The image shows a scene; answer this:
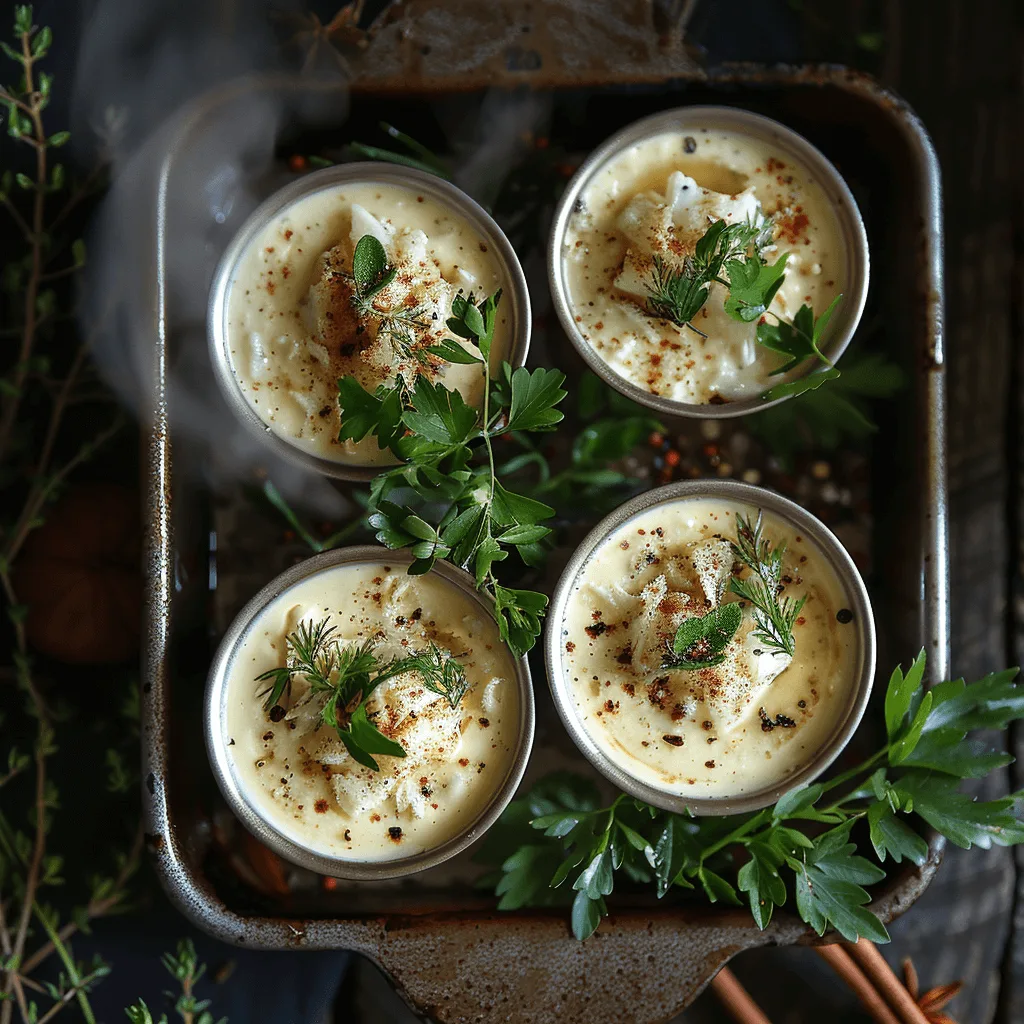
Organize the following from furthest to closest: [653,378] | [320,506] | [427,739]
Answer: [320,506]
[653,378]
[427,739]

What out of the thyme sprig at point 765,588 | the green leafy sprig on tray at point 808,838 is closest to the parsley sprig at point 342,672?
the green leafy sprig on tray at point 808,838

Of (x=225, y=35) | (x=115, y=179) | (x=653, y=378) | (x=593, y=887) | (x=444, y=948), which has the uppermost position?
(x=225, y=35)

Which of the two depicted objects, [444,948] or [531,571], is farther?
[531,571]

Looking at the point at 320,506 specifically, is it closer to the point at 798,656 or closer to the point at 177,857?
the point at 177,857

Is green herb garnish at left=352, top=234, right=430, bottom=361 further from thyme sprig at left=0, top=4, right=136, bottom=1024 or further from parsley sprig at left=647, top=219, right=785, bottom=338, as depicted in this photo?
thyme sprig at left=0, top=4, right=136, bottom=1024

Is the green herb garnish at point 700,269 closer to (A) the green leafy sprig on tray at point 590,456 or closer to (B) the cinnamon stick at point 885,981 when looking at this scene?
(A) the green leafy sprig on tray at point 590,456

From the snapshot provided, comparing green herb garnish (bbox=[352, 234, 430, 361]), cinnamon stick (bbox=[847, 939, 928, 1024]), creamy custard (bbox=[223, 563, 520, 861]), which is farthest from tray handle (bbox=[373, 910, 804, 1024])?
green herb garnish (bbox=[352, 234, 430, 361])

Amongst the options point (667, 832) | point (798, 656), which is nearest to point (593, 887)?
point (667, 832)

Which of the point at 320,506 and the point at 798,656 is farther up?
the point at 320,506
